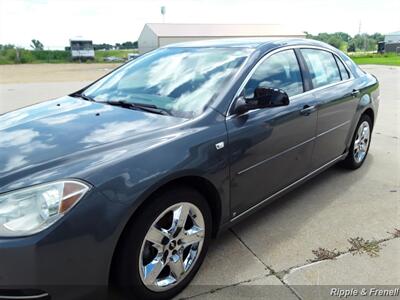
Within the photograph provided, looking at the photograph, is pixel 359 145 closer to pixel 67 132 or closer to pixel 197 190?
pixel 197 190

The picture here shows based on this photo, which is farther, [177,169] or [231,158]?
[231,158]

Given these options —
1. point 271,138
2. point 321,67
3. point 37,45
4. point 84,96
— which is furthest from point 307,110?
point 37,45

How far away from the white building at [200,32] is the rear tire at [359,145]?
4636 cm

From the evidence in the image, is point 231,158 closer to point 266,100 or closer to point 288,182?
point 266,100

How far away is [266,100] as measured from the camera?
2.76 m

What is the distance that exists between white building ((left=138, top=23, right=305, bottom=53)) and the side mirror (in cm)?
4814

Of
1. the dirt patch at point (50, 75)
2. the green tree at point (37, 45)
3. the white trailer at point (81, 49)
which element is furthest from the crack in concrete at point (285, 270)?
the green tree at point (37, 45)

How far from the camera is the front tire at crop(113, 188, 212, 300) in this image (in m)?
2.11

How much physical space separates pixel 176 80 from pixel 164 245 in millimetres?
1333

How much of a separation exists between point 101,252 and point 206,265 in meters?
1.08

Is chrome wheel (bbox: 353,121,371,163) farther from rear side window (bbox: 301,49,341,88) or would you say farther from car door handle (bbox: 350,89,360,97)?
rear side window (bbox: 301,49,341,88)

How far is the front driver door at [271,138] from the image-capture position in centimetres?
274

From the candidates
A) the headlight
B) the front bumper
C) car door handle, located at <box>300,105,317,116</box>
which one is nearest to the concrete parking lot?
the front bumper

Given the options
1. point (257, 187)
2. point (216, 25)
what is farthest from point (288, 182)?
point (216, 25)
